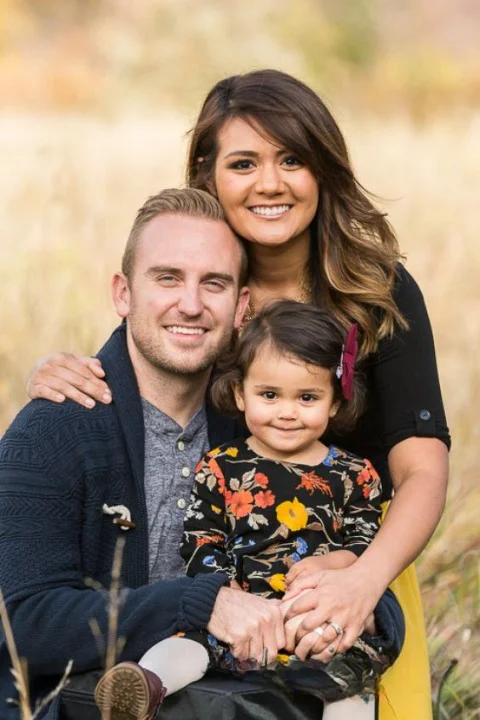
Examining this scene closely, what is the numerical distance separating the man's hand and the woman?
0.60 metres

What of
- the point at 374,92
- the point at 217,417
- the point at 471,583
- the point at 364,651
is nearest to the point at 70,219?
the point at 471,583

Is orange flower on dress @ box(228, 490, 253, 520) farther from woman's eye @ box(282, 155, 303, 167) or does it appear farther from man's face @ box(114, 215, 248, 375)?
woman's eye @ box(282, 155, 303, 167)

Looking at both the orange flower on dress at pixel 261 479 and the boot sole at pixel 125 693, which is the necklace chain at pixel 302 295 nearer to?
the orange flower on dress at pixel 261 479

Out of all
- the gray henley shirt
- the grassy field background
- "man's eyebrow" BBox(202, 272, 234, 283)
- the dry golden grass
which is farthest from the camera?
the grassy field background

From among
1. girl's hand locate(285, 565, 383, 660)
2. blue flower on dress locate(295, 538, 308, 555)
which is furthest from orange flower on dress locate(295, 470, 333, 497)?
girl's hand locate(285, 565, 383, 660)

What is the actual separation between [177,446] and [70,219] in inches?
178

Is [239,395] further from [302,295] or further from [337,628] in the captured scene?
[337,628]

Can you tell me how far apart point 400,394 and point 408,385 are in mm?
39

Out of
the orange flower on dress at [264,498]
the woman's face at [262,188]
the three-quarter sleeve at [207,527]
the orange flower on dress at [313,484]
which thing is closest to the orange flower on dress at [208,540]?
the three-quarter sleeve at [207,527]

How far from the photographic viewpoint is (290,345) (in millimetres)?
3801

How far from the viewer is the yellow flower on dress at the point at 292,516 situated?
12.1 feet

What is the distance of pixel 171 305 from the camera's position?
389cm

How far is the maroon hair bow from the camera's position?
385 centimetres

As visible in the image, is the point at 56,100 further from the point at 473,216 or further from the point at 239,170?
the point at 239,170
